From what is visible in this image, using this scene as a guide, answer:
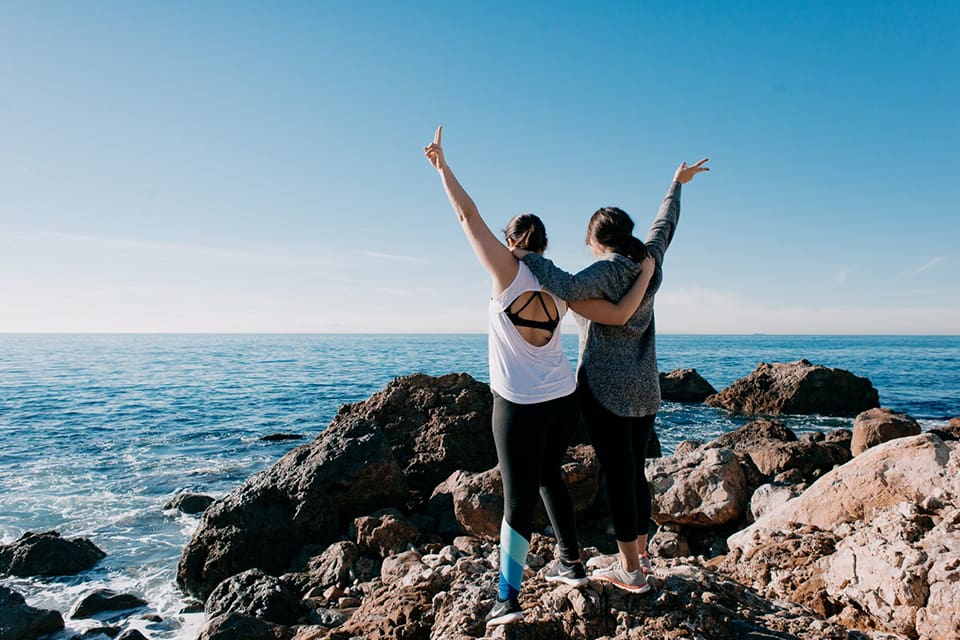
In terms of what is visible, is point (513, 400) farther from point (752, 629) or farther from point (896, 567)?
point (896, 567)

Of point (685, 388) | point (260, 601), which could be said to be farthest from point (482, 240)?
point (685, 388)

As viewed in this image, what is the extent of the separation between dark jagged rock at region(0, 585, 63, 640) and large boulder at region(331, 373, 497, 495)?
444cm

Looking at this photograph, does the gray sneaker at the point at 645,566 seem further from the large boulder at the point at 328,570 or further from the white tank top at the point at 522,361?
the large boulder at the point at 328,570

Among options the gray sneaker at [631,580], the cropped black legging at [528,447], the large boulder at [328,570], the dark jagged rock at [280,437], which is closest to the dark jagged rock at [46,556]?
the large boulder at [328,570]

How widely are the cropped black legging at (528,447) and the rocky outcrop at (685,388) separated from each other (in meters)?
24.0

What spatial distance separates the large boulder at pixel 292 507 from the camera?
7215 millimetres

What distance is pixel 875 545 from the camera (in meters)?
3.93

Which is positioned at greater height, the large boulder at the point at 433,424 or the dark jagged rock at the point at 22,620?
the large boulder at the point at 433,424

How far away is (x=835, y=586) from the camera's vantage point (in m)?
3.92

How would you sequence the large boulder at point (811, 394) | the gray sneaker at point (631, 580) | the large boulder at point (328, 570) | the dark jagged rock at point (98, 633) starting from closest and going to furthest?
the gray sneaker at point (631, 580)
the dark jagged rock at point (98, 633)
the large boulder at point (328, 570)
the large boulder at point (811, 394)

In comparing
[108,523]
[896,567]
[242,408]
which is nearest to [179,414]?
[242,408]

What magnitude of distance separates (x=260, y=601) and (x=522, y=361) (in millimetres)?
4135

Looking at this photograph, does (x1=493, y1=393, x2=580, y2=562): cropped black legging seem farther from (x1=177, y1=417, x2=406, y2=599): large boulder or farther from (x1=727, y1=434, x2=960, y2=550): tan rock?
(x1=177, y1=417, x2=406, y2=599): large boulder

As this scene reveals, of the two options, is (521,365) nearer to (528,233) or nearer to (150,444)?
(528,233)
